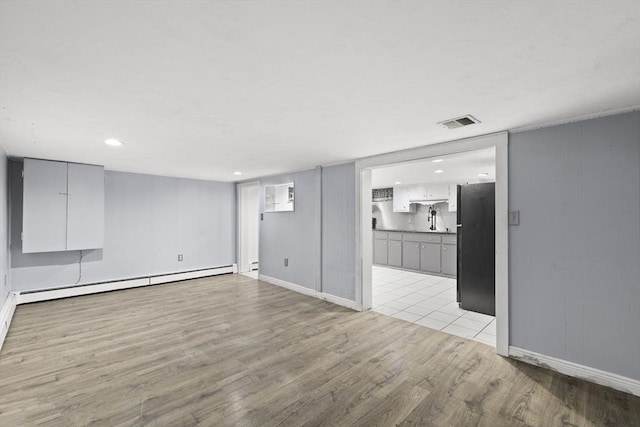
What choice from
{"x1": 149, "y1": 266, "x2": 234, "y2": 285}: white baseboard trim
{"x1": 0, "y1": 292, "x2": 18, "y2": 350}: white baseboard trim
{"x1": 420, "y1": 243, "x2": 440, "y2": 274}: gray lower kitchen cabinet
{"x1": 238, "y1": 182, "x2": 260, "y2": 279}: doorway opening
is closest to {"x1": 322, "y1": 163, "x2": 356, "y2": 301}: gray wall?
{"x1": 238, "y1": 182, "x2": 260, "y2": 279}: doorway opening

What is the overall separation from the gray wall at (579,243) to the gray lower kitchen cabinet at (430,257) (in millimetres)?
3995

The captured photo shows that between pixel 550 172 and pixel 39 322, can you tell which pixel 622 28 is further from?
pixel 39 322

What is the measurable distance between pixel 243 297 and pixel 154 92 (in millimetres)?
3777

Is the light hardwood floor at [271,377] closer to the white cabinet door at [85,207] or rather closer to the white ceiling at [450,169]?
the white cabinet door at [85,207]

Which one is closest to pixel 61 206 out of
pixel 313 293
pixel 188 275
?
pixel 188 275

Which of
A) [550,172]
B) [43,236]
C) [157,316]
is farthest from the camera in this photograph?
[43,236]

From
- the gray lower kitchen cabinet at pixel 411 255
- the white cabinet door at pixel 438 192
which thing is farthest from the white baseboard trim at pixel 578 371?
the white cabinet door at pixel 438 192

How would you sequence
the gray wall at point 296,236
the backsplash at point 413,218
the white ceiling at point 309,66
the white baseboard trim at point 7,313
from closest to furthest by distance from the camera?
the white ceiling at point 309,66 < the white baseboard trim at point 7,313 < the gray wall at point 296,236 < the backsplash at point 413,218

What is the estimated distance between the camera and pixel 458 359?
281 centimetres

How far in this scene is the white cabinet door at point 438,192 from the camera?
7062mm

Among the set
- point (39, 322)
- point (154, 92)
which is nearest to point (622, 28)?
point (154, 92)

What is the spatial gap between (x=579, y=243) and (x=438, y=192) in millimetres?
4870

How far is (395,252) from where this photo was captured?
7582mm

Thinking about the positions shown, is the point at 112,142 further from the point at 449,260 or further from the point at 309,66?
the point at 449,260
